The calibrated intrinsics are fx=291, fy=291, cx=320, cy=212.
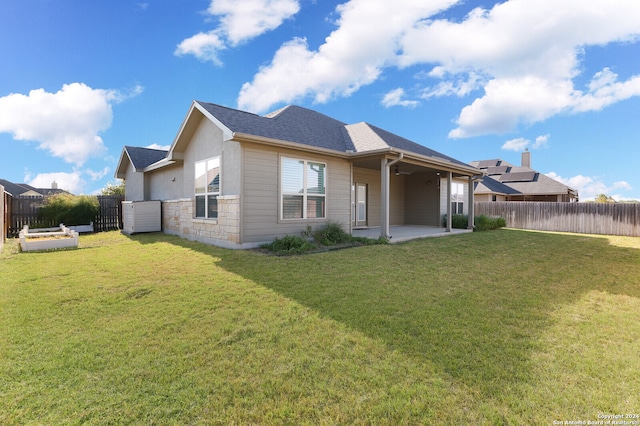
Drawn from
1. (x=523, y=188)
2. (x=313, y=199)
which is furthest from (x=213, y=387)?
(x=523, y=188)

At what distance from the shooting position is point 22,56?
29.9ft

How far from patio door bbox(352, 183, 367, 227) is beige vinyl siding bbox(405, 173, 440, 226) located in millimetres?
3362

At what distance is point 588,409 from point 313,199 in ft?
25.3

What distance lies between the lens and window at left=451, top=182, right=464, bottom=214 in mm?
15413

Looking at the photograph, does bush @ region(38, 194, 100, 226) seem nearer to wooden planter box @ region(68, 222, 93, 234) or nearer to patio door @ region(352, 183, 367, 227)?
wooden planter box @ region(68, 222, 93, 234)

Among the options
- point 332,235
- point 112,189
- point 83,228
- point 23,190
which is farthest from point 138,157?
point 23,190

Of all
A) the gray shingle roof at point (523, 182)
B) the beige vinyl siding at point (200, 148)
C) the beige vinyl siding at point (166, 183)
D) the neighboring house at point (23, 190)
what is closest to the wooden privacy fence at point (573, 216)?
the gray shingle roof at point (523, 182)

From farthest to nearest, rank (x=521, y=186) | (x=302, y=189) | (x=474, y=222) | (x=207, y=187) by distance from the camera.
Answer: (x=521, y=186), (x=474, y=222), (x=207, y=187), (x=302, y=189)

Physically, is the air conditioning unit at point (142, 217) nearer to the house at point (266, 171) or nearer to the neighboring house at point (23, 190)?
the house at point (266, 171)

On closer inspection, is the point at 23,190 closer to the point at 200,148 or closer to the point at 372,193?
the point at 200,148

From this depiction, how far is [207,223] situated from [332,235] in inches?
157

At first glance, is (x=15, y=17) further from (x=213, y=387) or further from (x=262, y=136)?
(x=213, y=387)

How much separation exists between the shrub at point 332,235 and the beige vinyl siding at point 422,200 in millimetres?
7205

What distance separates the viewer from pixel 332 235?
30.2 feet
